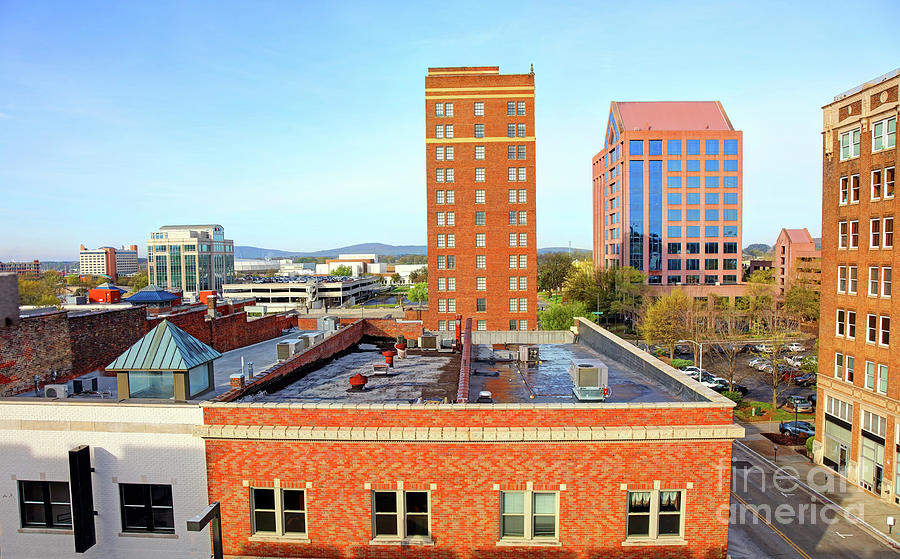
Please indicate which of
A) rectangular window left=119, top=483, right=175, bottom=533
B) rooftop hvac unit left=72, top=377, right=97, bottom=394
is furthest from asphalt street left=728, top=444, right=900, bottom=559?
rooftop hvac unit left=72, top=377, right=97, bottom=394

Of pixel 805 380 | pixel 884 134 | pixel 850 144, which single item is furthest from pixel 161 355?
pixel 805 380

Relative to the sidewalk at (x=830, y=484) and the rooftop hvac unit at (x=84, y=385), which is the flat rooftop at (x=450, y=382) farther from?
the sidewalk at (x=830, y=484)

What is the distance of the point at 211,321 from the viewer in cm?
2469

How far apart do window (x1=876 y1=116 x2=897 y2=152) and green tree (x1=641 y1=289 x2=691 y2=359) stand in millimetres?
38555

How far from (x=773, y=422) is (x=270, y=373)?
45.3m

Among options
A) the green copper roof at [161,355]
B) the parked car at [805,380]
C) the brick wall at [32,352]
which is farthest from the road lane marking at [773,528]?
the brick wall at [32,352]

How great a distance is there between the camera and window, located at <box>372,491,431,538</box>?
13.5 metres

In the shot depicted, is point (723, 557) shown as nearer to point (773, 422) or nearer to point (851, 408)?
point (851, 408)

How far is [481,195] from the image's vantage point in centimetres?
6203

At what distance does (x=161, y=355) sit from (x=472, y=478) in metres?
10.5

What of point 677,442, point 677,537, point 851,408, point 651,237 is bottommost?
point 851,408

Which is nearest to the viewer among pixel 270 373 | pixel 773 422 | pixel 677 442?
pixel 677 442

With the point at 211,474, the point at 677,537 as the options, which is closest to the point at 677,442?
the point at 677,537

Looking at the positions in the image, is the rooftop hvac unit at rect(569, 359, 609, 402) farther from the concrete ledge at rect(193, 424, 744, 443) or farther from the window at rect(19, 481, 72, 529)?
the window at rect(19, 481, 72, 529)
